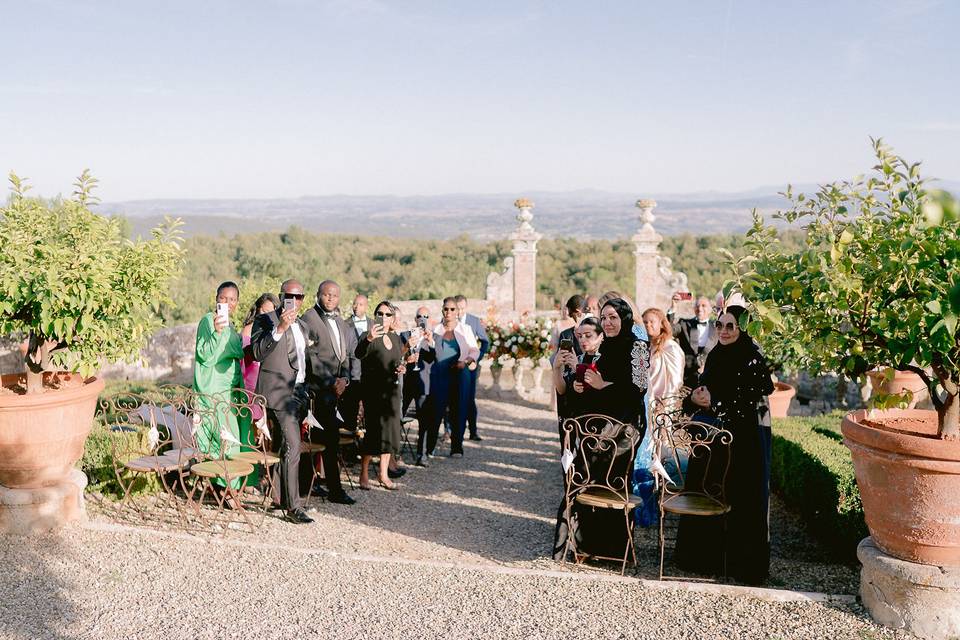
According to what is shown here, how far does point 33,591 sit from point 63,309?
185 centimetres

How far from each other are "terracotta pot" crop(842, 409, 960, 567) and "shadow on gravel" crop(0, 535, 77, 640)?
4312 millimetres

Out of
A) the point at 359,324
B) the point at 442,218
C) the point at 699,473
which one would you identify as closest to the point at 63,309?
the point at 359,324

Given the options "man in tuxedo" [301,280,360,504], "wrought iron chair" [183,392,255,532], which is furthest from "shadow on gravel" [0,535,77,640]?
"man in tuxedo" [301,280,360,504]

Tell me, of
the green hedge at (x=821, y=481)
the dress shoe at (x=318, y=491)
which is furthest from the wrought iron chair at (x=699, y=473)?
the dress shoe at (x=318, y=491)

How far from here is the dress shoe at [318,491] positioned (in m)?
7.40

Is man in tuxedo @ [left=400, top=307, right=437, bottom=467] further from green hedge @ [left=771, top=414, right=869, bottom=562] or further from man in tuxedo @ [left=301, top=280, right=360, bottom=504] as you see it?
green hedge @ [left=771, top=414, right=869, bottom=562]

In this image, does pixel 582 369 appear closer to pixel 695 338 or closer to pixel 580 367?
pixel 580 367

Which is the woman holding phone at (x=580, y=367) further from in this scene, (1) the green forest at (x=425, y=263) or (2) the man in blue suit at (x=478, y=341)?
(1) the green forest at (x=425, y=263)

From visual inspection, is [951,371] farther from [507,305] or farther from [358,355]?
[507,305]

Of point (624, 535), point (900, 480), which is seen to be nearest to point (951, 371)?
point (900, 480)

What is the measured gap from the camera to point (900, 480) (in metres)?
4.10

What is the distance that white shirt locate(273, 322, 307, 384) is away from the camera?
21.9 ft

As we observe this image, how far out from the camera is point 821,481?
244 inches

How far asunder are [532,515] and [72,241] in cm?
424
